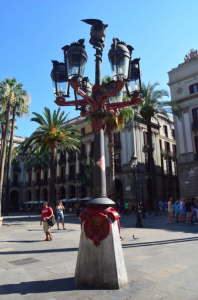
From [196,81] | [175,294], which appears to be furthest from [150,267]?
[196,81]

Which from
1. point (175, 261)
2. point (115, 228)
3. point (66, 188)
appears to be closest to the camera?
point (115, 228)

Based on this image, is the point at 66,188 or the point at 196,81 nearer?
the point at 196,81

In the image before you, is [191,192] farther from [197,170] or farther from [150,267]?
[150,267]

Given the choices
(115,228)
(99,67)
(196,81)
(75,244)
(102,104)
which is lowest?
(75,244)

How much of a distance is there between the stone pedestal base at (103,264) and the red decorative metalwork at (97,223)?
0.07 metres

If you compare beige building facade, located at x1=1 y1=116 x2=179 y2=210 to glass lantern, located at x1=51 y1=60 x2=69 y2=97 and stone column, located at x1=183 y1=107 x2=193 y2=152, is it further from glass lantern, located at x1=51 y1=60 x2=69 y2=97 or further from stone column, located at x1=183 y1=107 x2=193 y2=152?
glass lantern, located at x1=51 y1=60 x2=69 y2=97

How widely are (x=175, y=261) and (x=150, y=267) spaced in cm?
87

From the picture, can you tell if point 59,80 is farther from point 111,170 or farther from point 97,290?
point 111,170

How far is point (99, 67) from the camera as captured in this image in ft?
17.4

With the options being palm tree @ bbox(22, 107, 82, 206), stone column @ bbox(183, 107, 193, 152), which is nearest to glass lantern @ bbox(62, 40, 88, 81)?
palm tree @ bbox(22, 107, 82, 206)

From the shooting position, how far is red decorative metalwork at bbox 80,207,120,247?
4168 mm

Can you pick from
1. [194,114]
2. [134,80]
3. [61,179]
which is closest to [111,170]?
[134,80]

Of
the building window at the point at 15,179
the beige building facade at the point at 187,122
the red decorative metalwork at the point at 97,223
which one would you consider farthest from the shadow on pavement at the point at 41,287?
the building window at the point at 15,179

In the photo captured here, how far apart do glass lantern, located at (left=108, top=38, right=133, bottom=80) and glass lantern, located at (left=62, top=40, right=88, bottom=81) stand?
599mm
